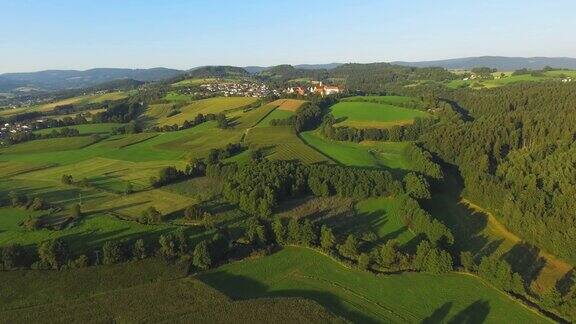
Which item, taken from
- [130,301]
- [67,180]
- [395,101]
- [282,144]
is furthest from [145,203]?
[395,101]

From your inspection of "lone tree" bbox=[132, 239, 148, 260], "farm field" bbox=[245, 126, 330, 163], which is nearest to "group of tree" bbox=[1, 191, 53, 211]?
"lone tree" bbox=[132, 239, 148, 260]

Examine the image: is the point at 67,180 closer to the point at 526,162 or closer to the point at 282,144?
the point at 282,144

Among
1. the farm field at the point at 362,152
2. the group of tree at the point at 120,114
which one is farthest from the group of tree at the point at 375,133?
the group of tree at the point at 120,114

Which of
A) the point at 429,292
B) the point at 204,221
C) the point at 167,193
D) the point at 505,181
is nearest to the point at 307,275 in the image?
the point at 429,292

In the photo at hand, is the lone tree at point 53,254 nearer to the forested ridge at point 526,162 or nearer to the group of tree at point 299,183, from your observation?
the group of tree at point 299,183

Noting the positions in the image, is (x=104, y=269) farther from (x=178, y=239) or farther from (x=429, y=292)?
(x=429, y=292)

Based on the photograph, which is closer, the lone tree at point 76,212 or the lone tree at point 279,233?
the lone tree at point 279,233

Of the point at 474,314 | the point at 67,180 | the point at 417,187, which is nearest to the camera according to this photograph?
the point at 474,314
